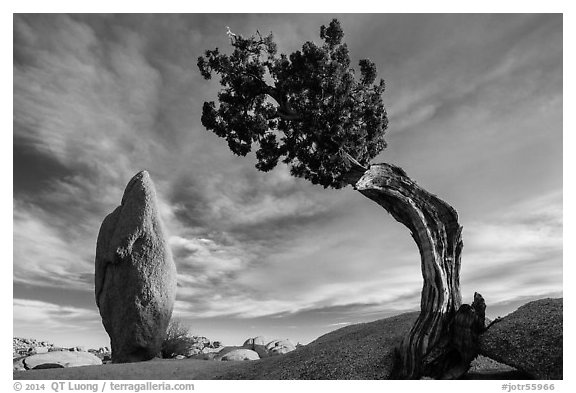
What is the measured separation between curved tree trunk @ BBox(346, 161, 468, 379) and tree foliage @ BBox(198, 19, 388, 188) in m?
1.40

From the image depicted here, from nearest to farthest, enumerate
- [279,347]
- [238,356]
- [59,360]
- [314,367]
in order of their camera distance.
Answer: [314,367] < [238,356] < [59,360] < [279,347]

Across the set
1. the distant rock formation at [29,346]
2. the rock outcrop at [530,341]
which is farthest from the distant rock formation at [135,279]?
the rock outcrop at [530,341]

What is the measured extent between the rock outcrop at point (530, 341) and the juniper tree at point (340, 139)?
1.68 ft

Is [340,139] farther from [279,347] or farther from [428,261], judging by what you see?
[279,347]

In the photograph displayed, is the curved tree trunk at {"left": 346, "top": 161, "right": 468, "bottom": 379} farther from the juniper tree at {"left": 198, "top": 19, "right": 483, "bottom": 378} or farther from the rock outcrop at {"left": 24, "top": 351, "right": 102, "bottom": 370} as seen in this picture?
the rock outcrop at {"left": 24, "top": 351, "right": 102, "bottom": 370}

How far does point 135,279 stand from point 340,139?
8859 mm

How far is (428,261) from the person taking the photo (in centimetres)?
Result: 1030

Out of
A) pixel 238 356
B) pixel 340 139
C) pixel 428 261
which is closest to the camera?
pixel 428 261

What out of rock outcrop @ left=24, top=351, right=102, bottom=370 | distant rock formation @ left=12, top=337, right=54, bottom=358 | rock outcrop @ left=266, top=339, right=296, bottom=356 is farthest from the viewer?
distant rock formation @ left=12, top=337, right=54, bottom=358

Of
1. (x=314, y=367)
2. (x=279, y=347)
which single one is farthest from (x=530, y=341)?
(x=279, y=347)

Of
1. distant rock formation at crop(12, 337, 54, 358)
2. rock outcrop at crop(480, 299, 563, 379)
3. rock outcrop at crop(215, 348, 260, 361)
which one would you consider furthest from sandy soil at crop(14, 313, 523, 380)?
distant rock formation at crop(12, 337, 54, 358)

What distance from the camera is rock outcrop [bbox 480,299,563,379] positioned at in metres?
8.55

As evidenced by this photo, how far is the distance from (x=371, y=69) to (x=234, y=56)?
3997mm

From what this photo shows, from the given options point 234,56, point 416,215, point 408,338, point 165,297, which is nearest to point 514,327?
point 408,338
